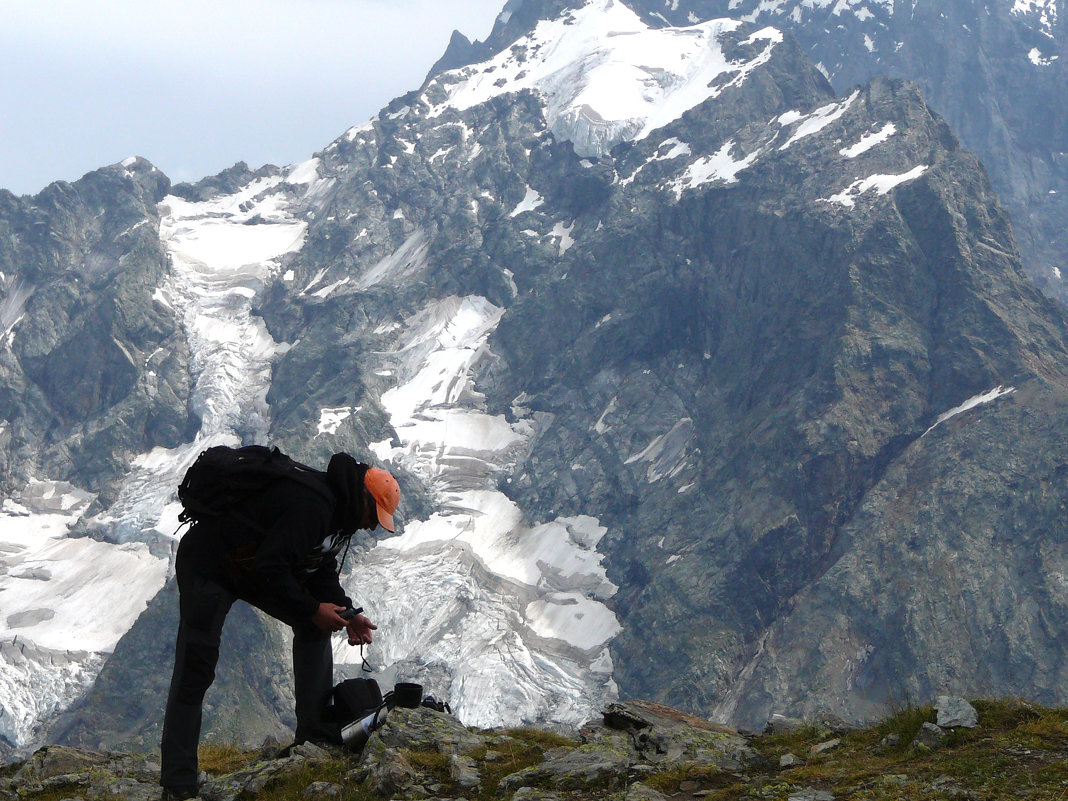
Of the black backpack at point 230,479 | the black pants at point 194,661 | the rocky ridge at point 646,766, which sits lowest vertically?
the rocky ridge at point 646,766

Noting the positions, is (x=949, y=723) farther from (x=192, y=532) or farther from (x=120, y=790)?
(x=120, y=790)

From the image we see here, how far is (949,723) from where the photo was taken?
13984 millimetres

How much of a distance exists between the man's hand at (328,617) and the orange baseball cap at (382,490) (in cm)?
122

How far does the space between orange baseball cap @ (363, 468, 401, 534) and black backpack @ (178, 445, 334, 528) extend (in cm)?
51

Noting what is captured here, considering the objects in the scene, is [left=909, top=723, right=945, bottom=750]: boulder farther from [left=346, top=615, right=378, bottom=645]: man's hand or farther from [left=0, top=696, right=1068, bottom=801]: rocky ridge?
[left=346, top=615, right=378, bottom=645]: man's hand

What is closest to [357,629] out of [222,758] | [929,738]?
[222,758]

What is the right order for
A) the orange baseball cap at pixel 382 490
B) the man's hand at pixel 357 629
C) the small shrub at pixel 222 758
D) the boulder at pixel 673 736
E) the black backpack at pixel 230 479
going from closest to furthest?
1. the black backpack at pixel 230 479
2. the orange baseball cap at pixel 382 490
3. the man's hand at pixel 357 629
4. the boulder at pixel 673 736
5. the small shrub at pixel 222 758

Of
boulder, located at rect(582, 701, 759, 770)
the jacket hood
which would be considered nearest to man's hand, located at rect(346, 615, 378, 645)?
the jacket hood

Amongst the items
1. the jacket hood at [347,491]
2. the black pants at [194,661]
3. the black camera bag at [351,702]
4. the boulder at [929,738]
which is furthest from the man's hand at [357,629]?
the boulder at [929,738]

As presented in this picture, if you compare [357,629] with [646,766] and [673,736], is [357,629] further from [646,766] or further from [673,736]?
[673,736]

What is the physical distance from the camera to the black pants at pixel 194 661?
1373cm

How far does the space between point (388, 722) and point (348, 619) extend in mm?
2485

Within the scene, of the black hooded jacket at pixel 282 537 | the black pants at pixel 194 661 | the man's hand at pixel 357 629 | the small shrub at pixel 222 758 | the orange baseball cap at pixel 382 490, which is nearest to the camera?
the black hooded jacket at pixel 282 537

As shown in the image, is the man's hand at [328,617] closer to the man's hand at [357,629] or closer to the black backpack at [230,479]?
the man's hand at [357,629]
